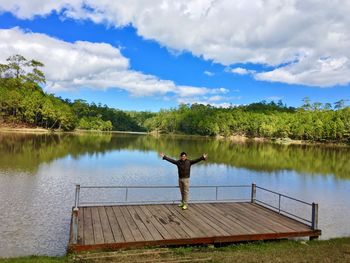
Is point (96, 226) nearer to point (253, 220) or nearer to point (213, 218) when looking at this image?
point (213, 218)

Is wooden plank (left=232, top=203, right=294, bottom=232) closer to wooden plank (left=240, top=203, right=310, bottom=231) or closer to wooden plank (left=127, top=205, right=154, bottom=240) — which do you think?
wooden plank (left=240, top=203, right=310, bottom=231)

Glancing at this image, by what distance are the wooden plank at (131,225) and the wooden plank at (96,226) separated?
41.8 inches

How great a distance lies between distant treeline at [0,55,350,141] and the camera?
107250 mm

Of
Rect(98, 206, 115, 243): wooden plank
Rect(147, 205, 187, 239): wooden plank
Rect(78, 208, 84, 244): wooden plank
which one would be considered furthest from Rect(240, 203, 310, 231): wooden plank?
Rect(78, 208, 84, 244): wooden plank

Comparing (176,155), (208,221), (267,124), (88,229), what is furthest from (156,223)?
(267,124)

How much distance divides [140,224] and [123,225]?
641 millimetres

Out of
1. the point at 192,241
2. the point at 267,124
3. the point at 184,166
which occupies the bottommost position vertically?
the point at 192,241

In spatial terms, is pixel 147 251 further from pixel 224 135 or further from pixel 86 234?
pixel 224 135

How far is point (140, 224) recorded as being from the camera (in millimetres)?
12328

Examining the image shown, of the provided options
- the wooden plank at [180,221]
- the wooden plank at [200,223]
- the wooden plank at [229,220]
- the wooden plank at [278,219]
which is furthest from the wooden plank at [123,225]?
the wooden plank at [278,219]

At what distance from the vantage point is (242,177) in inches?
1308

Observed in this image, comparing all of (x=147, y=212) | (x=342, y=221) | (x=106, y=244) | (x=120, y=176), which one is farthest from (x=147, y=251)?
(x=120, y=176)

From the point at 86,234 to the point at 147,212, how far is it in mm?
3614

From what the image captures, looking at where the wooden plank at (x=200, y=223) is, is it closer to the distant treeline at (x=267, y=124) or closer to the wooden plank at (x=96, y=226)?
the wooden plank at (x=96, y=226)
